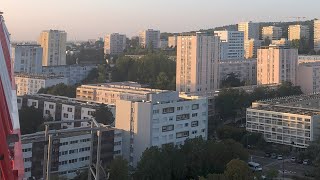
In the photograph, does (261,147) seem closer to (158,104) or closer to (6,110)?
(158,104)

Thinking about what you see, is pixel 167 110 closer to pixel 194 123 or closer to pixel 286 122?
pixel 194 123

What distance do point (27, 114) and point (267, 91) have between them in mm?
6486

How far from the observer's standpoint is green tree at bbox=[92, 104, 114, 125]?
28.2 ft

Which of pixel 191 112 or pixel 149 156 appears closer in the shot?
pixel 149 156

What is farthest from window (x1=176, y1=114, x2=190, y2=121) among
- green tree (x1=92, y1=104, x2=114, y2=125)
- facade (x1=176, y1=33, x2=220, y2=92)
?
facade (x1=176, y1=33, x2=220, y2=92)

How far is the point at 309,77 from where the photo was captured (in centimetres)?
1485

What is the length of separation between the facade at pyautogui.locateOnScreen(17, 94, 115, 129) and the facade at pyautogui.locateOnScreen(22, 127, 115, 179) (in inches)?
71.7

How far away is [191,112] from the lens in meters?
7.90

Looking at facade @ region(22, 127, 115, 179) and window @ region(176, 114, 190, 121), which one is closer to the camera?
facade @ region(22, 127, 115, 179)

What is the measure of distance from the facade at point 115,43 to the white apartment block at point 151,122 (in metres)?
18.9

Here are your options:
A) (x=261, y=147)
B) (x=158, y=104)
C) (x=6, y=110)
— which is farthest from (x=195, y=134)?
(x=6, y=110)

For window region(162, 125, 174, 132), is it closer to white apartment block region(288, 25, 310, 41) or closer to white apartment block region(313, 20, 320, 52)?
white apartment block region(313, 20, 320, 52)

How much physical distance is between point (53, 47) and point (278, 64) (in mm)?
9676

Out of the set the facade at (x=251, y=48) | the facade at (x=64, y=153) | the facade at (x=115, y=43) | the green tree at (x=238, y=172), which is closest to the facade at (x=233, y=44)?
the facade at (x=251, y=48)
